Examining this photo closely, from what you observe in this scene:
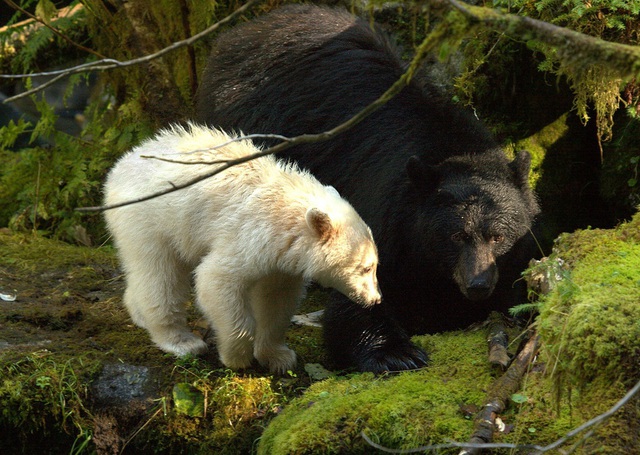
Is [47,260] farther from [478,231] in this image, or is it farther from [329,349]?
[478,231]

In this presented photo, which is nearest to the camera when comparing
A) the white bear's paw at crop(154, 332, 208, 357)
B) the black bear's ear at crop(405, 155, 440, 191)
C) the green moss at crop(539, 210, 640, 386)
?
the green moss at crop(539, 210, 640, 386)

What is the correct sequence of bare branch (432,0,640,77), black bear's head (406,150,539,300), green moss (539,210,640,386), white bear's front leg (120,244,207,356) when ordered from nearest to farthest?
bare branch (432,0,640,77) → green moss (539,210,640,386) → white bear's front leg (120,244,207,356) → black bear's head (406,150,539,300)

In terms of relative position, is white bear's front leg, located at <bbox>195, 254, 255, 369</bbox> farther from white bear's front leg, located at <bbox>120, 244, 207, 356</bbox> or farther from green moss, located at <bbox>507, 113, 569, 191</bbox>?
green moss, located at <bbox>507, 113, 569, 191</bbox>

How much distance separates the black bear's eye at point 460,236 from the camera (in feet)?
19.2

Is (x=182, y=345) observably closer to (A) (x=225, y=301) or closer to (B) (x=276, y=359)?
(B) (x=276, y=359)

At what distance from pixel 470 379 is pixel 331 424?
95 cm

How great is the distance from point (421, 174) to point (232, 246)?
1.73 metres

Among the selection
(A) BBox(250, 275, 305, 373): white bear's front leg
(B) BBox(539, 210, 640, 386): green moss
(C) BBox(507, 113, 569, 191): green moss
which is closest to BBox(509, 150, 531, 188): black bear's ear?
(B) BBox(539, 210, 640, 386): green moss

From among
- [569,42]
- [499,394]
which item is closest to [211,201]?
[499,394]

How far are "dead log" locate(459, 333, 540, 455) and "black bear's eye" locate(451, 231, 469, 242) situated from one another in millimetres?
1263

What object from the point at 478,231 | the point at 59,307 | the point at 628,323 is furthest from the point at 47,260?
the point at 628,323

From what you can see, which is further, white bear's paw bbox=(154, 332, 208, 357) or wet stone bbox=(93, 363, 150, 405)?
white bear's paw bbox=(154, 332, 208, 357)

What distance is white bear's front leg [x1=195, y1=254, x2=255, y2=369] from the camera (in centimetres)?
493

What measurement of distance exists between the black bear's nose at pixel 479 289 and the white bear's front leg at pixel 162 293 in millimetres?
1921
